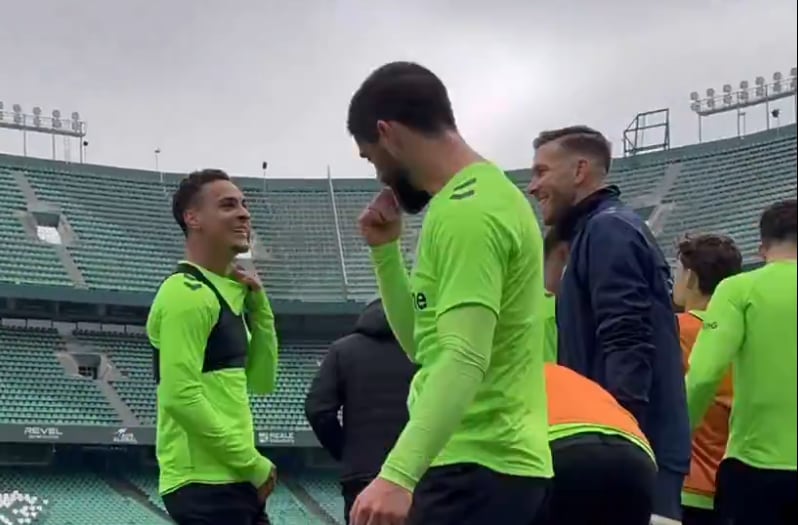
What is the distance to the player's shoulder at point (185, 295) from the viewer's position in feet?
15.4

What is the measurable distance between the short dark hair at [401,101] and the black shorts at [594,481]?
0.78m

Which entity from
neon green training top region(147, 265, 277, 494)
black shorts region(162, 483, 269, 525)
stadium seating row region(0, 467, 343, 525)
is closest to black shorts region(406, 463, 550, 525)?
neon green training top region(147, 265, 277, 494)

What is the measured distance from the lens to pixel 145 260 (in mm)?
29016

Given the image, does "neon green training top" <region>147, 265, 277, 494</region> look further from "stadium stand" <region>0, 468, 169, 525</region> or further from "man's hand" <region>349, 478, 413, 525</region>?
"stadium stand" <region>0, 468, 169, 525</region>

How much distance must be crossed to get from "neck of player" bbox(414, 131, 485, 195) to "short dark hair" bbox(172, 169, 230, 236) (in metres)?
2.36

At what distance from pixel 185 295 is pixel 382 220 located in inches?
71.2

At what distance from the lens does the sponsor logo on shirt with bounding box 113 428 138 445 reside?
24500 millimetres

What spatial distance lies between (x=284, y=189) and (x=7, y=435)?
34.3 feet

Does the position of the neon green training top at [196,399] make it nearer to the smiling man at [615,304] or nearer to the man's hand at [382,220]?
the smiling man at [615,304]

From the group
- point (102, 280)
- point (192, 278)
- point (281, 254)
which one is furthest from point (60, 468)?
point (192, 278)

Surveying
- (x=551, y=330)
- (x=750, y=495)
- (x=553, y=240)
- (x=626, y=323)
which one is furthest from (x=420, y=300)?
(x=551, y=330)

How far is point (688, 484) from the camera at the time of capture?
5.01 metres

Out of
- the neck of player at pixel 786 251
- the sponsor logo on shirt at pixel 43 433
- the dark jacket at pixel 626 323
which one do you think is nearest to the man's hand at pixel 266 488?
the dark jacket at pixel 626 323

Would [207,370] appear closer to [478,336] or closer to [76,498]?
[478,336]
